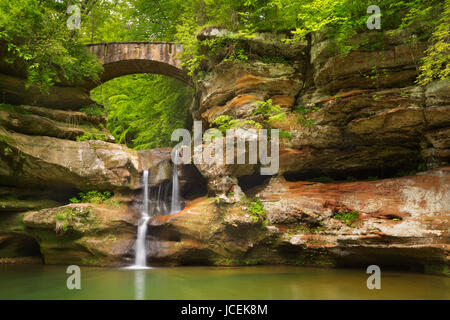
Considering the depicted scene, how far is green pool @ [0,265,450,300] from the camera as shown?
5383mm

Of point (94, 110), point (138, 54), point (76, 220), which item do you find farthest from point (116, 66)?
point (76, 220)

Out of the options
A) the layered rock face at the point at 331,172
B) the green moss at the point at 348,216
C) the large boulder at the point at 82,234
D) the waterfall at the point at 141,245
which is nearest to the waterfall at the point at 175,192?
the waterfall at the point at 141,245

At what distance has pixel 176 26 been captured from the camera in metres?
12.6

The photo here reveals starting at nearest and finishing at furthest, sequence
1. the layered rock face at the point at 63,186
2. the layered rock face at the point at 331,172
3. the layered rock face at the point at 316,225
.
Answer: the layered rock face at the point at 316,225, the layered rock face at the point at 331,172, the layered rock face at the point at 63,186

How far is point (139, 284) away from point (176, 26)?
35.6 ft

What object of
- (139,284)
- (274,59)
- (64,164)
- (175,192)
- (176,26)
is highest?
(176,26)

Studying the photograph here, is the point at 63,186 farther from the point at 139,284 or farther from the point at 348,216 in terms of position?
the point at 348,216

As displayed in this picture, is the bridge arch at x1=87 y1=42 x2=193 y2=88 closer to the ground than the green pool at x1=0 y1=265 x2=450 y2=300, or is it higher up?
higher up

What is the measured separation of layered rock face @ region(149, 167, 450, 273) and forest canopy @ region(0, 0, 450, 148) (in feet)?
11.1

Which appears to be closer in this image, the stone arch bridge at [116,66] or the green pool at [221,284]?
the green pool at [221,284]

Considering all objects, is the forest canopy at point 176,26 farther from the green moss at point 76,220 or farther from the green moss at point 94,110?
the green moss at point 76,220

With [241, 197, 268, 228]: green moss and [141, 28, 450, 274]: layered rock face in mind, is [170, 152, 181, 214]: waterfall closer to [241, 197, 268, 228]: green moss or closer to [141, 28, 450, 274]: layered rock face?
[141, 28, 450, 274]: layered rock face

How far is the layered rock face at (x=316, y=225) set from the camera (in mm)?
7473
